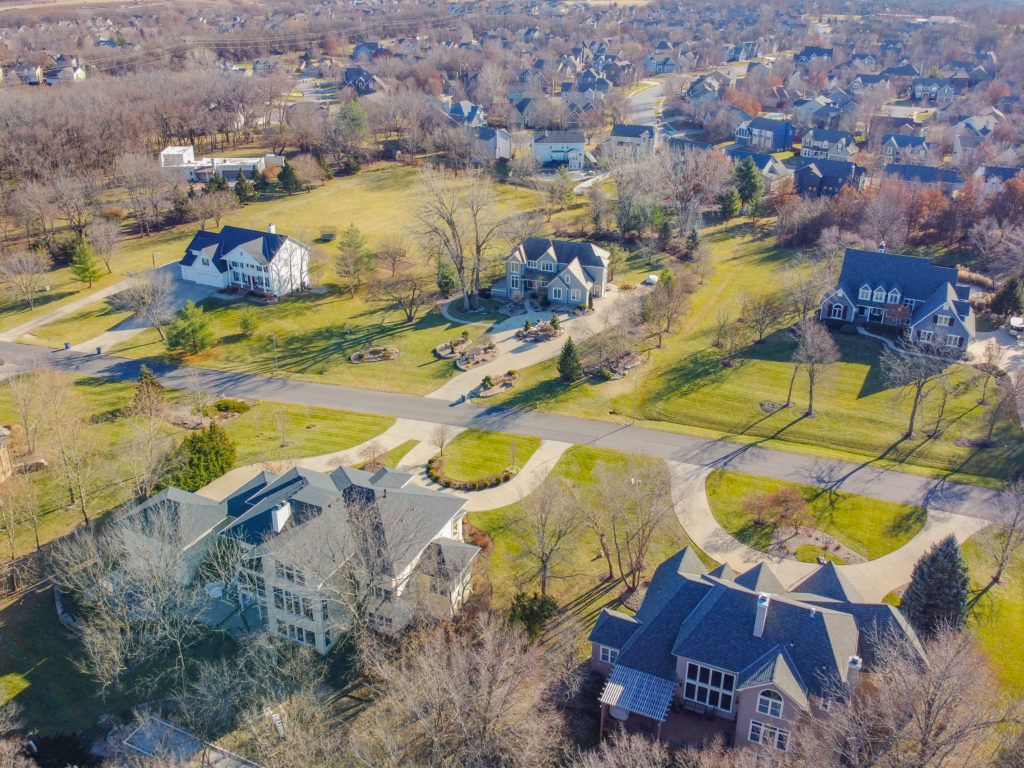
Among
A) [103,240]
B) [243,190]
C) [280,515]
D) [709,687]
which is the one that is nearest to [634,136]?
[243,190]

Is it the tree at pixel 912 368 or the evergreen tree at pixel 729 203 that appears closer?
the tree at pixel 912 368

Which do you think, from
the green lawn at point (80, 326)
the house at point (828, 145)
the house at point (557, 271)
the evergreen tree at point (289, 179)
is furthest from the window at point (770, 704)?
the house at point (828, 145)

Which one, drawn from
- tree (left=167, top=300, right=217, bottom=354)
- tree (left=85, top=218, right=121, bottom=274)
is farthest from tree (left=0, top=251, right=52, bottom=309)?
tree (left=167, top=300, right=217, bottom=354)

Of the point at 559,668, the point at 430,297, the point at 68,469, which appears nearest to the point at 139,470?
the point at 68,469

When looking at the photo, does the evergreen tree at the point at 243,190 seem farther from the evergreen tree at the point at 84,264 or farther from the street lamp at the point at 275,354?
the street lamp at the point at 275,354

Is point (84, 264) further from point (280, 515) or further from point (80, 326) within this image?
point (280, 515)

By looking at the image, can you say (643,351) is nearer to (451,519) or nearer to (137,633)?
(451,519)
